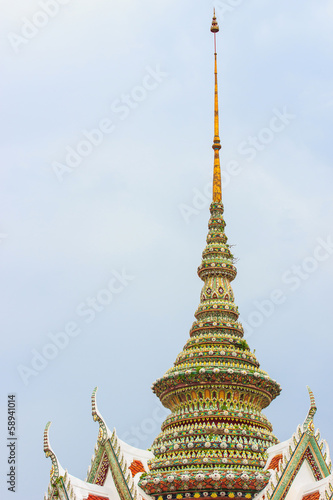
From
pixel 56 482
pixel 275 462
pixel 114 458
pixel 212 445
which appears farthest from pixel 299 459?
pixel 56 482

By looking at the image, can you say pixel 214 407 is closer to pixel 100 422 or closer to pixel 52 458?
pixel 100 422

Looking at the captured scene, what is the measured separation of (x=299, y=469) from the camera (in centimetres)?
2339

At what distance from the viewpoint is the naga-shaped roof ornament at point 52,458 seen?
78.2 feet

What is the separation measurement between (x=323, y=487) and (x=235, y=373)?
5.39 m

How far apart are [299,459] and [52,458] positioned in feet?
24.3

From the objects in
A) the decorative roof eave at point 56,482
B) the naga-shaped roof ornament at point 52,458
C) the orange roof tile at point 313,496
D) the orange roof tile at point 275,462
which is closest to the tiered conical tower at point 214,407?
the orange roof tile at point 275,462

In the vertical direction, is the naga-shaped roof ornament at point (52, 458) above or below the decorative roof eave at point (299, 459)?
above

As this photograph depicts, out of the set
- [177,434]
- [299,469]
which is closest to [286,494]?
[299,469]

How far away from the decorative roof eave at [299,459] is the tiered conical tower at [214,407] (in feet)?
2.35

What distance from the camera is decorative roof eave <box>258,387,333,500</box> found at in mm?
22781

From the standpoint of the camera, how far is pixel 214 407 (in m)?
26.5

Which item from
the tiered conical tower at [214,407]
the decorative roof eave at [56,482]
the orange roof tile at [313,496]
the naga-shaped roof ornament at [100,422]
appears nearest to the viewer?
the orange roof tile at [313,496]

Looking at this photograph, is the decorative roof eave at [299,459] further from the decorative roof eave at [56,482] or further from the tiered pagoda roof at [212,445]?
the decorative roof eave at [56,482]

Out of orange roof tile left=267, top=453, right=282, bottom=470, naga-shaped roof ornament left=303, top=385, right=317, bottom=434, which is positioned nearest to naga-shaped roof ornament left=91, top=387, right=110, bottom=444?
orange roof tile left=267, top=453, right=282, bottom=470
